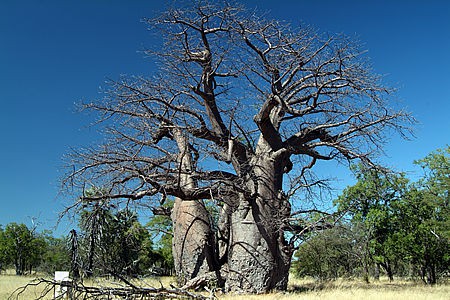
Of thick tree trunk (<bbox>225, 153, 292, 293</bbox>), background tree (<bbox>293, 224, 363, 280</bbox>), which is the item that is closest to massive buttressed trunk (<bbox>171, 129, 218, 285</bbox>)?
thick tree trunk (<bbox>225, 153, 292, 293</bbox>)

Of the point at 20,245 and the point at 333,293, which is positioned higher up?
the point at 20,245

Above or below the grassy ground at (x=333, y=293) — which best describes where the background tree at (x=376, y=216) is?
above

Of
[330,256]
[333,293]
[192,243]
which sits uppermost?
[192,243]

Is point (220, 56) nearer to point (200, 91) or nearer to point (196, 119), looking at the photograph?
point (200, 91)

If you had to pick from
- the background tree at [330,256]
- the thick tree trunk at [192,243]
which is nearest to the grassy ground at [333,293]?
the thick tree trunk at [192,243]

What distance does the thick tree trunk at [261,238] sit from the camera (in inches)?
345

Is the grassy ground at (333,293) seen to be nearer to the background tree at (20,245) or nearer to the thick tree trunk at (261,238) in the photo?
the thick tree trunk at (261,238)

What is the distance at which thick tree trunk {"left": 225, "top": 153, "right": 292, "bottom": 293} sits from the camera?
8766 millimetres

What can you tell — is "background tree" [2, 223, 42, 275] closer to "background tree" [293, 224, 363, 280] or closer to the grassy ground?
"background tree" [293, 224, 363, 280]

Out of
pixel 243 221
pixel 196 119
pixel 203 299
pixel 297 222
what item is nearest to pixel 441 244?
pixel 297 222

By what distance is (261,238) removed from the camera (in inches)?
352

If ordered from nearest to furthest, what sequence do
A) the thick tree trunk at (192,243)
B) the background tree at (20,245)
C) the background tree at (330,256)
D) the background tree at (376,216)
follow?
the thick tree trunk at (192,243), the background tree at (330,256), the background tree at (376,216), the background tree at (20,245)

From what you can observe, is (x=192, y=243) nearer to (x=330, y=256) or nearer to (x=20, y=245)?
(x=330, y=256)

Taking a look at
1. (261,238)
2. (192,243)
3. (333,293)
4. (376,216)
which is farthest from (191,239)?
(376,216)
